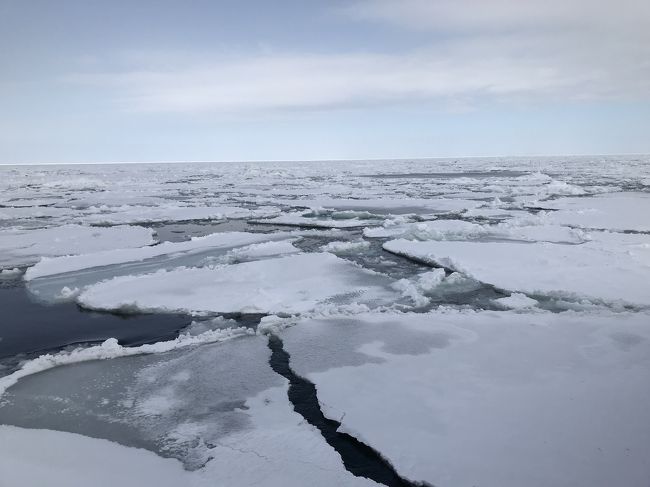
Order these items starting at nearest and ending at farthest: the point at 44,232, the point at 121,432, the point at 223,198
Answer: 1. the point at 121,432
2. the point at 44,232
3. the point at 223,198

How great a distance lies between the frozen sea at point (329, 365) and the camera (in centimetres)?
254

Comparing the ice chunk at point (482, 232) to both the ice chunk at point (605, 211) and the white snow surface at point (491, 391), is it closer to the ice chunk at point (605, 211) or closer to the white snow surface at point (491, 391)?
the ice chunk at point (605, 211)

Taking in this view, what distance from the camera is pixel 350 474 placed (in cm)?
247

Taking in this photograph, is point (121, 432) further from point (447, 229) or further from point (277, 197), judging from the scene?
point (277, 197)

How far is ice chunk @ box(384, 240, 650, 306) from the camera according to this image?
543cm

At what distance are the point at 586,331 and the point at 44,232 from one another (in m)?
10.9

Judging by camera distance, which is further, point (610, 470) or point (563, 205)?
point (563, 205)

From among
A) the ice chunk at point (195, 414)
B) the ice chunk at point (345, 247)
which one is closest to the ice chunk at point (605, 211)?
the ice chunk at point (345, 247)

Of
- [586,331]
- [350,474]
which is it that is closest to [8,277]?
[350,474]

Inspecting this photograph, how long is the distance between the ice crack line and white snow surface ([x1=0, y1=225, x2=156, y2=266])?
21.0 ft

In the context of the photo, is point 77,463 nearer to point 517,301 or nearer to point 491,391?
point 491,391

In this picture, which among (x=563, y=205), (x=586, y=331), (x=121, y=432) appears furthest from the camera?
(x=563, y=205)

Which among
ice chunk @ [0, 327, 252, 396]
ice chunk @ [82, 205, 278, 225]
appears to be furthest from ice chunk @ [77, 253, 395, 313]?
ice chunk @ [82, 205, 278, 225]

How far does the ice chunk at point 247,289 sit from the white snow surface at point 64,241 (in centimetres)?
279
